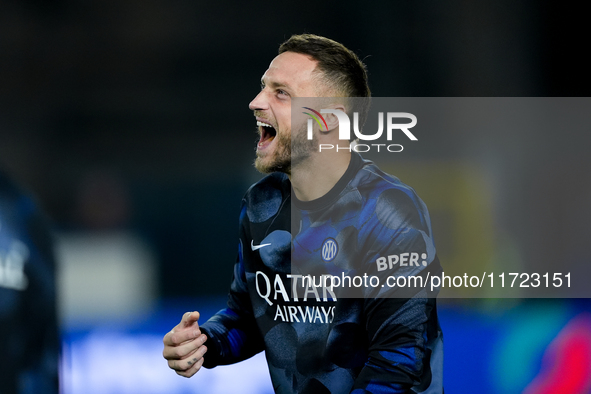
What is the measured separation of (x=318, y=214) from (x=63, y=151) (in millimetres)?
1154

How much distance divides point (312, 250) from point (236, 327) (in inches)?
16.8

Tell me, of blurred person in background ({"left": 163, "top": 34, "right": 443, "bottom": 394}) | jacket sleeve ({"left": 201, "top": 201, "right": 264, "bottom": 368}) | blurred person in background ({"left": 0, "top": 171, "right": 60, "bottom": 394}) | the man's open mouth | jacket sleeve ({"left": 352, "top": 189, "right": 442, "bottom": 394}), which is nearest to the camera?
jacket sleeve ({"left": 352, "top": 189, "right": 442, "bottom": 394})

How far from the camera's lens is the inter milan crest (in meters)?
1.93

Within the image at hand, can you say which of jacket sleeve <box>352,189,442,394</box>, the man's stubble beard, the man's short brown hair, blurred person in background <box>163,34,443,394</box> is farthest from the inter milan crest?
the man's short brown hair

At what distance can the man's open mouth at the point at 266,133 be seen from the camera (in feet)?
6.82

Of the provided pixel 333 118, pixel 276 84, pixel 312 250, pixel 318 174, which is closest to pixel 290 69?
pixel 276 84

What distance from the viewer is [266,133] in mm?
2102

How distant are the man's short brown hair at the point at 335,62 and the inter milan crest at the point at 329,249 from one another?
563 mm

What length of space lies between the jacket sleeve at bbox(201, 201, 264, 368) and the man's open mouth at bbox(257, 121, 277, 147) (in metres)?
0.27

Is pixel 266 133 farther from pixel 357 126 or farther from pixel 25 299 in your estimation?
pixel 25 299

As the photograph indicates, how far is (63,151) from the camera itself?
2.25m

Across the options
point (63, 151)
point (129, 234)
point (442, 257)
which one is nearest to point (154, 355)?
point (129, 234)

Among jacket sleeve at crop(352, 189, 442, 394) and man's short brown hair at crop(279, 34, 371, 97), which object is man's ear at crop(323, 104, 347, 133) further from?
jacket sleeve at crop(352, 189, 442, 394)

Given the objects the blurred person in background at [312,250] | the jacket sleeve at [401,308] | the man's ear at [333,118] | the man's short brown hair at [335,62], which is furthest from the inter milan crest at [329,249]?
the man's short brown hair at [335,62]
